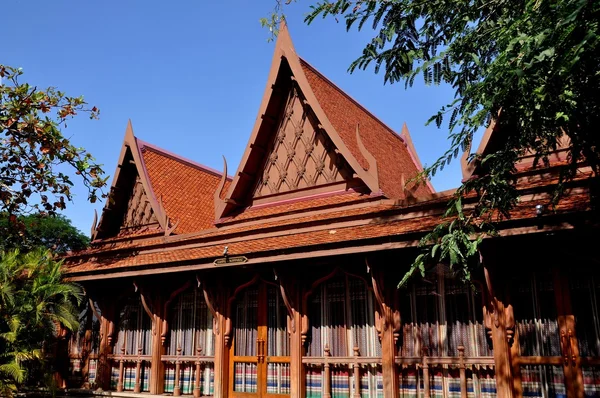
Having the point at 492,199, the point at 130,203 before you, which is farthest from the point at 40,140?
the point at 492,199

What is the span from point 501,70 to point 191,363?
26.7ft

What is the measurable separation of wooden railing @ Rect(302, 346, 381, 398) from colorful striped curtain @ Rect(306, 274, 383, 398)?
56 millimetres

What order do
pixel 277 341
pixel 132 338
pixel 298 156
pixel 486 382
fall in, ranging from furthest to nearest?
pixel 132 338, pixel 298 156, pixel 277 341, pixel 486 382

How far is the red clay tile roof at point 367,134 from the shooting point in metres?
12.0

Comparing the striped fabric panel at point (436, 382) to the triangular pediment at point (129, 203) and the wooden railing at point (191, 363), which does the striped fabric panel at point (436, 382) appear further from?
the triangular pediment at point (129, 203)

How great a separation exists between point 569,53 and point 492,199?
7.13 feet

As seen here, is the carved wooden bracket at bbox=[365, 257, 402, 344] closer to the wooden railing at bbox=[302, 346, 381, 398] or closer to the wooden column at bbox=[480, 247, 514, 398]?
the wooden railing at bbox=[302, 346, 381, 398]

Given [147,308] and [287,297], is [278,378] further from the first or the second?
[147,308]

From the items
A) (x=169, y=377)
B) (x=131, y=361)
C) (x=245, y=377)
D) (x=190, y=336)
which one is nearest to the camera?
(x=245, y=377)

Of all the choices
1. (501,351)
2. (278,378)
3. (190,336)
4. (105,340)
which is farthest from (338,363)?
(105,340)

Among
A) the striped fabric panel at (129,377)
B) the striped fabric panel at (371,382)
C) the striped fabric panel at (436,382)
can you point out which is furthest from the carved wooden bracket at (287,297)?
the striped fabric panel at (129,377)

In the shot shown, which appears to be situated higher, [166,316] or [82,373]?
[166,316]

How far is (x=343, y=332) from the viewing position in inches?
372

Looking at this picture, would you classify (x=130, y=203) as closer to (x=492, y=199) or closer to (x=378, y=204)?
(x=378, y=204)
